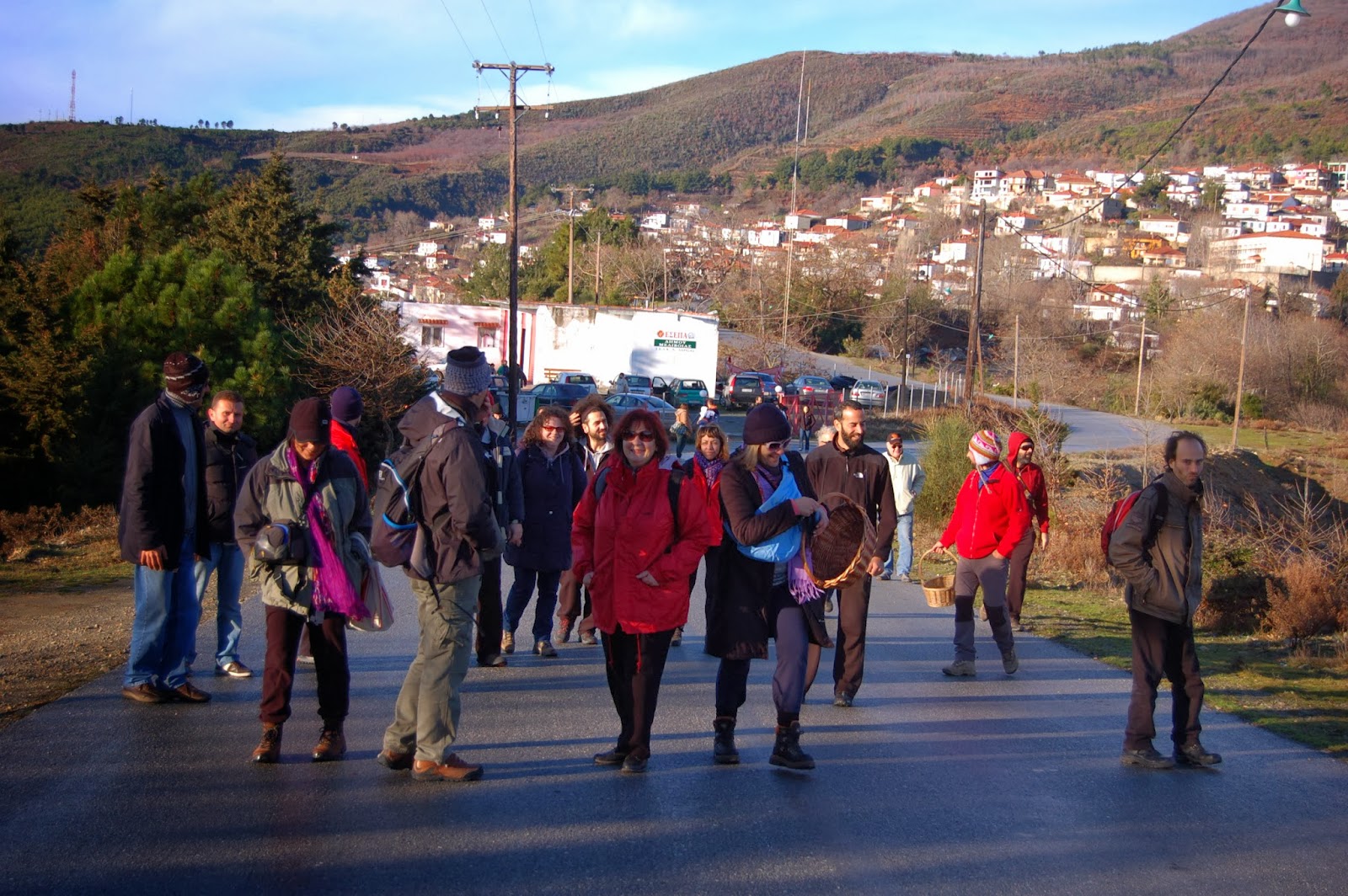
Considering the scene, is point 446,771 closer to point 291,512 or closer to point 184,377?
point 291,512

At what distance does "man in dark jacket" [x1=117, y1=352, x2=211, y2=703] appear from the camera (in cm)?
572

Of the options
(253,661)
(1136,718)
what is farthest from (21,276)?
(1136,718)

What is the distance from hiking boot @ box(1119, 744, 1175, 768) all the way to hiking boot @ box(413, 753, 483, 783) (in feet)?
11.3

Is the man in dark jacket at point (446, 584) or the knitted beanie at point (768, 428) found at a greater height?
the knitted beanie at point (768, 428)

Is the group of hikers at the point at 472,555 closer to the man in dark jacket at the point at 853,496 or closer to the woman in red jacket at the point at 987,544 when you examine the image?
the man in dark jacket at the point at 853,496

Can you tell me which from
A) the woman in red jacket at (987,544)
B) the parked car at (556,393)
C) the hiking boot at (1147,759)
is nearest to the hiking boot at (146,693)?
the woman in red jacket at (987,544)

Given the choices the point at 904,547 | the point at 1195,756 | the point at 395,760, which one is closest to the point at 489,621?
the point at 395,760

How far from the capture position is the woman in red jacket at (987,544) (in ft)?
25.3

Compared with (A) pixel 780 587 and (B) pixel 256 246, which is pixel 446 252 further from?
(A) pixel 780 587

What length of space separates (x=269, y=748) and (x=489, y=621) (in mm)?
2232

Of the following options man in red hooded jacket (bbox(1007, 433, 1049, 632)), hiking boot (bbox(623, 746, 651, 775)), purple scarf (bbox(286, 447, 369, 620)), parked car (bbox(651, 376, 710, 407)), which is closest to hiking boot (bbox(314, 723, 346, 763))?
purple scarf (bbox(286, 447, 369, 620))

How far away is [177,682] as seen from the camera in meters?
6.08

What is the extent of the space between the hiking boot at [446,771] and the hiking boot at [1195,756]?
372cm

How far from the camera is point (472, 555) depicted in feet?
16.1
